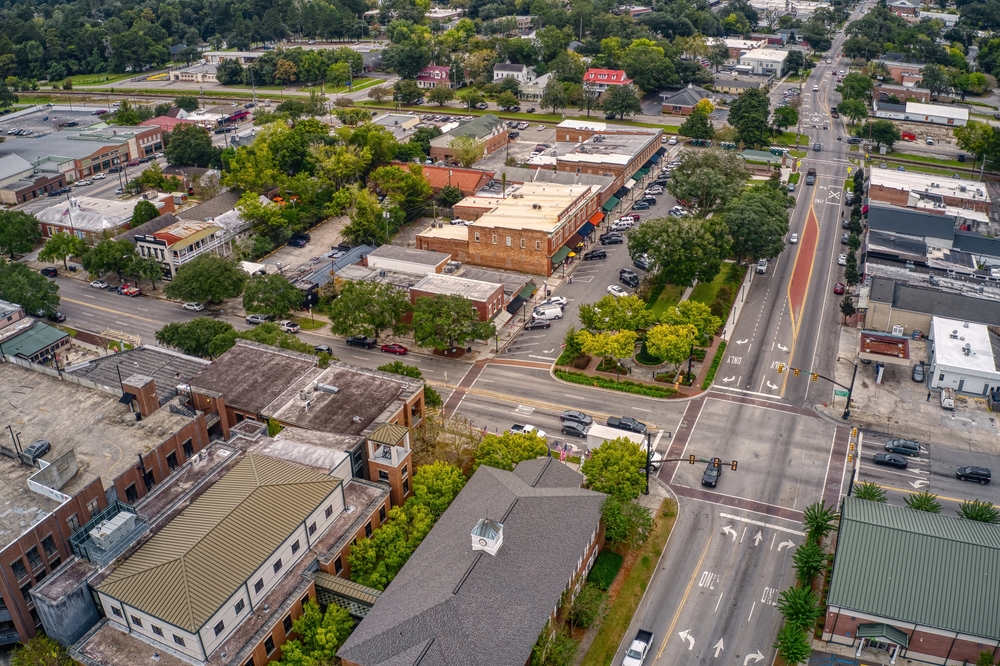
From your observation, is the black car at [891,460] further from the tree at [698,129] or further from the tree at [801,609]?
the tree at [698,129]

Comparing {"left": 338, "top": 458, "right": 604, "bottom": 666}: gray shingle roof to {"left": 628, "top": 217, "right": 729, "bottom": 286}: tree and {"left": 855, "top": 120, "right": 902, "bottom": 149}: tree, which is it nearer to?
{"left": 628, "top": 217, "right": 729, "bottom": 286}: tree

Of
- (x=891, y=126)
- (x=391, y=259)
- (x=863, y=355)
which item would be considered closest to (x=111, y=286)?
(x=391, y=259)

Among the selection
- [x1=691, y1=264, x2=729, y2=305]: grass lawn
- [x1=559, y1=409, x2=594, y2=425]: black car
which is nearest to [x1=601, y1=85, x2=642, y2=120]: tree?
[x1=691, y1=264, x2=729, y2=305]: grass lawn

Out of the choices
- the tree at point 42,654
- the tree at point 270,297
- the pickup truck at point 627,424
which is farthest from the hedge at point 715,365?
the tree at point 42,654

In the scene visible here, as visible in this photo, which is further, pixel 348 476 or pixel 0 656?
pixel 348 476

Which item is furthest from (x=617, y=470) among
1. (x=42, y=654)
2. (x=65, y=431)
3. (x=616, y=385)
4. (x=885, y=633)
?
(x=65, y=431)

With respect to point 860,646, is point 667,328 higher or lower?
higher

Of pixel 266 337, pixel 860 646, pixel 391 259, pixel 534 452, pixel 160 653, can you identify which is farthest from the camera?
pixel 391 259

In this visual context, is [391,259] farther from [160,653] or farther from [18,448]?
[160,653]
